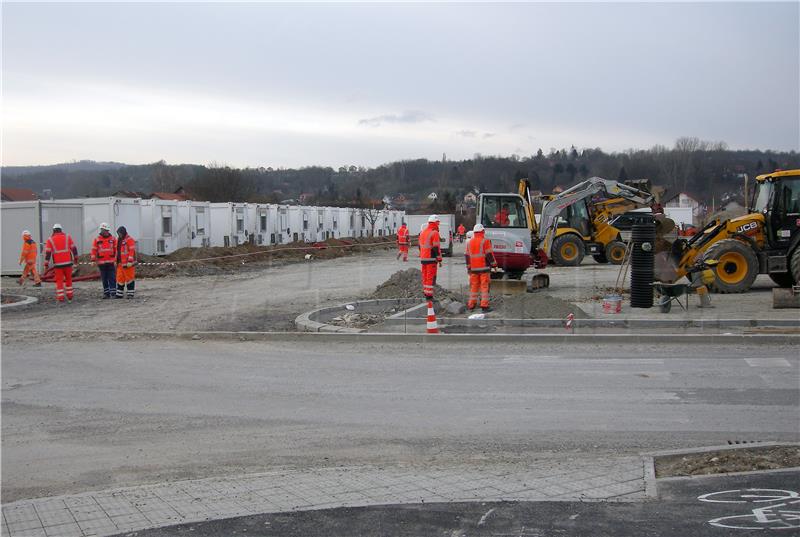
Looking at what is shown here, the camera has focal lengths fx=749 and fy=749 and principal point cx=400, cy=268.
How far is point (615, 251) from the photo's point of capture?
103 feet

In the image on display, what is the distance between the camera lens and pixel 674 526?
4.97 metres

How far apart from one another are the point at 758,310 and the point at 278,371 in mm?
10721

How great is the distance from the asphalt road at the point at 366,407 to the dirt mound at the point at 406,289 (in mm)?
5845

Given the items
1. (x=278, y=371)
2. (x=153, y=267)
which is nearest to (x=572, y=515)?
(x=278, y=371)

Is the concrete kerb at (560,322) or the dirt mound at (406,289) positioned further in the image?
the dirt mound at (406,289)

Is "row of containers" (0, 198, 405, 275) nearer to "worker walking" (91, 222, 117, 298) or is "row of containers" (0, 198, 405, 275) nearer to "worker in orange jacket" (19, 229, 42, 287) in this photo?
"worker in orange jacket" (19, 229, 42, 287)

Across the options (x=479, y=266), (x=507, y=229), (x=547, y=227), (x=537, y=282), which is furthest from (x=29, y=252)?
(x=547, y=227)

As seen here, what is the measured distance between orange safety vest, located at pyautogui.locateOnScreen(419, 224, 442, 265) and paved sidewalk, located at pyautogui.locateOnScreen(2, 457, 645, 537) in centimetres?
926

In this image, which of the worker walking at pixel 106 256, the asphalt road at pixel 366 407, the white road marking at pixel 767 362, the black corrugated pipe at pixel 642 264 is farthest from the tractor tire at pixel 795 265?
the worker walking at pixel 106 256

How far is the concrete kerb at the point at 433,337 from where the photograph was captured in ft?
40.5

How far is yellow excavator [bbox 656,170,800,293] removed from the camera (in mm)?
18781

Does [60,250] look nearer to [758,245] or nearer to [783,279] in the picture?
[758,245]

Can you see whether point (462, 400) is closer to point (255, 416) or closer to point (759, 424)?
point (255, 416)

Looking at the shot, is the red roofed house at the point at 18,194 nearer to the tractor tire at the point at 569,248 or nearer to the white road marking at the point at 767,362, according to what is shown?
the tractor tire at the point at 569,248
